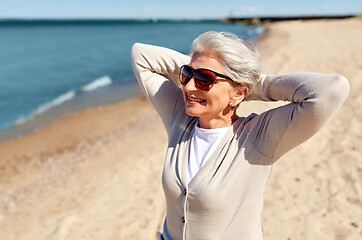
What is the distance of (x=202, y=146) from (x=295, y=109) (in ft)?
1.85

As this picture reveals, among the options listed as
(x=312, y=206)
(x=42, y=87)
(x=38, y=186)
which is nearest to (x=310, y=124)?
(x=312, y=206)

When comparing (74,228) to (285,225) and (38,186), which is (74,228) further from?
(285,225)

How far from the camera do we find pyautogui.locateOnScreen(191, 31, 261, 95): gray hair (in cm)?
158

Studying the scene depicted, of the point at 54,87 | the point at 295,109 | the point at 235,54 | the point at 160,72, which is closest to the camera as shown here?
the point at 295,109

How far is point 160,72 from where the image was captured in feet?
6.83

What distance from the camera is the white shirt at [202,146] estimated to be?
65.6 inches

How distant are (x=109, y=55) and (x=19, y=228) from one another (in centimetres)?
2372

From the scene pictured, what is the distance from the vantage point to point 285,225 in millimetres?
3545

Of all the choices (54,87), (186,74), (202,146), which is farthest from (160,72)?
(54,87)

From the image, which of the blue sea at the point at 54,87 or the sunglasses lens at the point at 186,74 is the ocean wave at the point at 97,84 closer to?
the blue sea at the point at 54,87

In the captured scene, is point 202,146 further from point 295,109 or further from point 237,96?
point 295,109

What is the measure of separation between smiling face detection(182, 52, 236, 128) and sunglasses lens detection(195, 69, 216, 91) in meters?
0.02

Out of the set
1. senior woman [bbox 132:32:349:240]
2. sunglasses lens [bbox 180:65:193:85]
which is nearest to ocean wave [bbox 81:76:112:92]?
sunglasses lens [bbox 180:65:193:85]

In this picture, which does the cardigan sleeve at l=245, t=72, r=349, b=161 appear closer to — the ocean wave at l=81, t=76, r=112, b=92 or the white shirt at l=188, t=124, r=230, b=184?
the white shirt at l=188, t=124, r=230, b=184
